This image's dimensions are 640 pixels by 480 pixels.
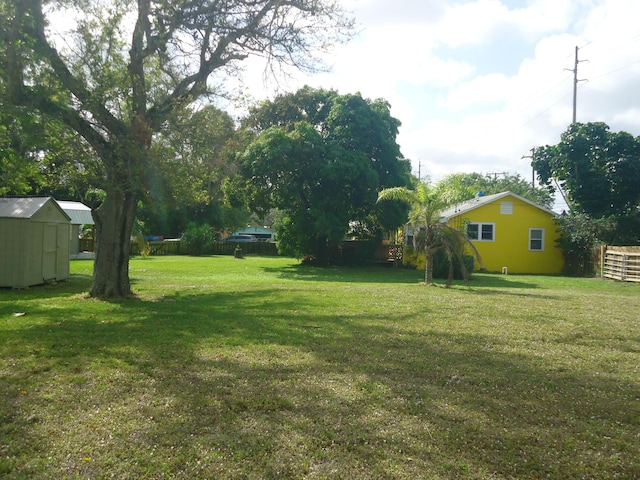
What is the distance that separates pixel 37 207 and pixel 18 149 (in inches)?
119

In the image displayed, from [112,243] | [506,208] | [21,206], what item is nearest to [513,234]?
[506,208]

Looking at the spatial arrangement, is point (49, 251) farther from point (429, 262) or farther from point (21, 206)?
point (429, 262)

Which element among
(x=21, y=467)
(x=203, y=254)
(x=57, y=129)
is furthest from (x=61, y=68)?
(x=203, y=254)

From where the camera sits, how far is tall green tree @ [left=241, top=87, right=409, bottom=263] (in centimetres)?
2611

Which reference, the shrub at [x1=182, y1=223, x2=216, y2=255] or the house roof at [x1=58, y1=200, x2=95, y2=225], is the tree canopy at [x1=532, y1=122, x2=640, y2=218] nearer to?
the shrub at [x1=182, y1=223, x2=216, y2=255]

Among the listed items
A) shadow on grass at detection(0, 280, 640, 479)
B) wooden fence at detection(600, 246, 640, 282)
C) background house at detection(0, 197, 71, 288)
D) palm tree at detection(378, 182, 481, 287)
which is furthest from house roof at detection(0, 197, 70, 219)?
wooden fence at detection(600, 246, 640, 282)

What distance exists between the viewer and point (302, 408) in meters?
4.65

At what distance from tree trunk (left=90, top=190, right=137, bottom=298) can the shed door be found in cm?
450

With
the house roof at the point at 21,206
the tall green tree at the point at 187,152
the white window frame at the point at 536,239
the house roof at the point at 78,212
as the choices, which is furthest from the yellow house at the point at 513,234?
the house roof at the point at 78,212

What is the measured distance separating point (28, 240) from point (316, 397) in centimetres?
1320

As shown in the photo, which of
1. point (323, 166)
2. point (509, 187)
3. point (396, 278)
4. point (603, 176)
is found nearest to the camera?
point (396, 278)

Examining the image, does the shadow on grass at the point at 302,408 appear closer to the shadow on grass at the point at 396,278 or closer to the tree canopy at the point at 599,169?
the shadow on grass at the point at 396,278

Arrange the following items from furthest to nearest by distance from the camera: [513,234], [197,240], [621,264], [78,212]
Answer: [197,240]
[78,212]
[513,234]
[621,264]

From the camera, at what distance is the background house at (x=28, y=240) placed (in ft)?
47.8
